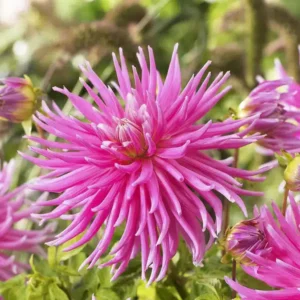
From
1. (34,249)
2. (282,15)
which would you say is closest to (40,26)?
(282,15)

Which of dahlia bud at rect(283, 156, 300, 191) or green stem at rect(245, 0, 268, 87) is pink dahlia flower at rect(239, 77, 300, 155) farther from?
green stem at rect(245, 0, 268, 87)

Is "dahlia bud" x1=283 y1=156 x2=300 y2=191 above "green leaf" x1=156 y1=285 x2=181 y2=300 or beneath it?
above

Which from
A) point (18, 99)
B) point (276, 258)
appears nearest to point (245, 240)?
point (276, 258)

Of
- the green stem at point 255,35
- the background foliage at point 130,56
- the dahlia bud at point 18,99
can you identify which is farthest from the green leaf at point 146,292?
the green stem at point 255,35

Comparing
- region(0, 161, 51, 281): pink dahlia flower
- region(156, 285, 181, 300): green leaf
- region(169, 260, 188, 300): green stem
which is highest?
region(0, 161, 51, 281): pink dahlia flower

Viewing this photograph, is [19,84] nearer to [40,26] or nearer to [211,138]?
[211,138]

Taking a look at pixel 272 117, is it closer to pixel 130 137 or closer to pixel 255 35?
pixel 130 137

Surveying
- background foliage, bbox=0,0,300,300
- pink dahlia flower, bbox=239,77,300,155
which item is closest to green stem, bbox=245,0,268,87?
background foliage, bbox=0,0,300,300
